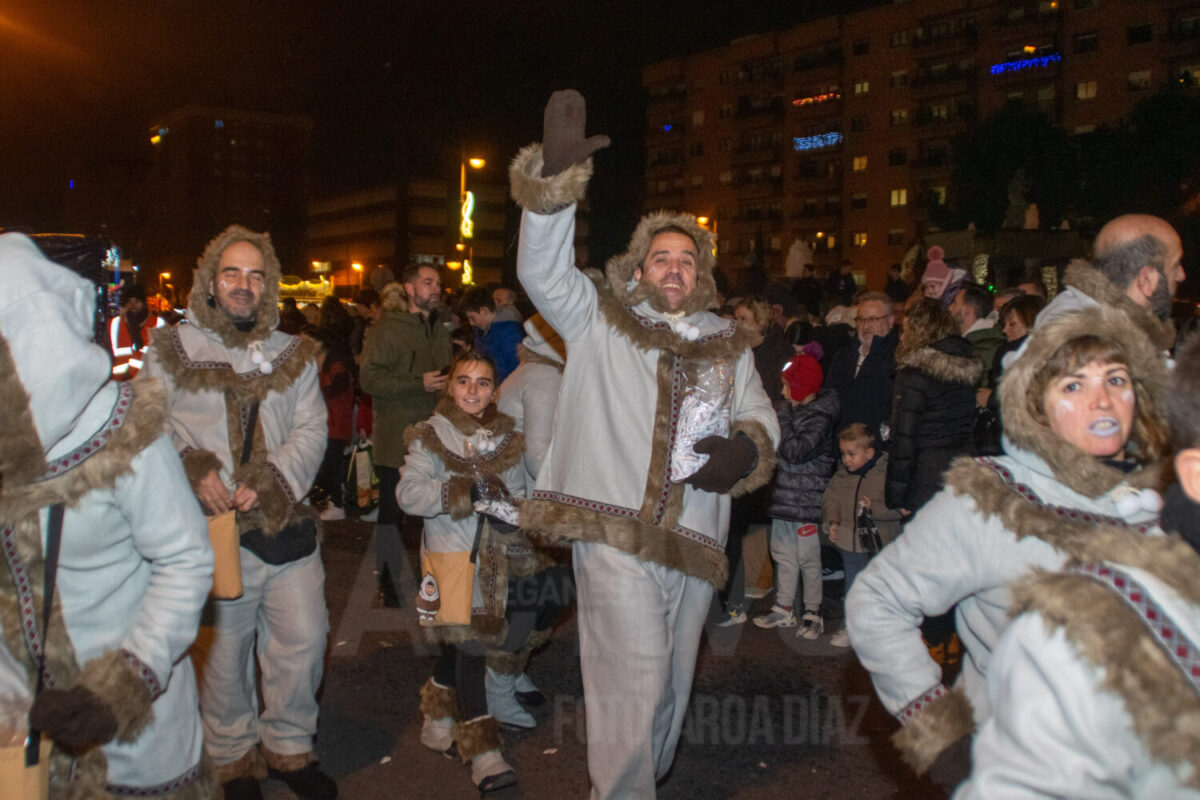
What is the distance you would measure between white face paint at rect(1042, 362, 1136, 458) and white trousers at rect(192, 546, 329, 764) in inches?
129

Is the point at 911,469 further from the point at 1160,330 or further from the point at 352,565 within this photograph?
the point at 352,565

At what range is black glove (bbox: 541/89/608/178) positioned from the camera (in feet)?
11.0

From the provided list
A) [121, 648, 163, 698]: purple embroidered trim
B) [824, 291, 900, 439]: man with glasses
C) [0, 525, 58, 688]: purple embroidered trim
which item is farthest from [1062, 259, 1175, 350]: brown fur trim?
[0, 525, 58, 688]: purple embroidered trim

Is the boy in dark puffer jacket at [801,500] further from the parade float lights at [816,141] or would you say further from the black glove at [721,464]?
the parade float lights at [816,141]

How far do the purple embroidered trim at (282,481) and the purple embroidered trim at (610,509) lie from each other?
1.15 metres

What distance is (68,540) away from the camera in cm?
246

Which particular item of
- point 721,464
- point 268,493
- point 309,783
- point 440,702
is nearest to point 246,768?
point 309,783

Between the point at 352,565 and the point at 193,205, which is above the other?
the point at 193,205

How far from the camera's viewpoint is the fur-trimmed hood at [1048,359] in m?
2.40

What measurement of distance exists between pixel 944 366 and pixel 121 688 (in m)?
4.79

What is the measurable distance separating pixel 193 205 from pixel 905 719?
146m

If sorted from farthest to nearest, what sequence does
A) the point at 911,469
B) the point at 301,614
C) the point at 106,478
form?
the point at 911,469
the point at 301,614
the point at 106,478

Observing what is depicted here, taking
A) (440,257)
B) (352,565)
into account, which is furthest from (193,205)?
(352,565)

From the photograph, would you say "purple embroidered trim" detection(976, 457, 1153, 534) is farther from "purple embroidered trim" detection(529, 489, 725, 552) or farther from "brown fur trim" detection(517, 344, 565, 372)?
"brown fur trim" detection(517, 344, 565, 372)
